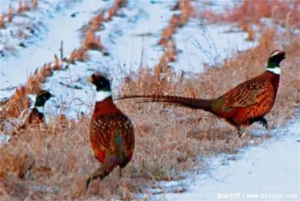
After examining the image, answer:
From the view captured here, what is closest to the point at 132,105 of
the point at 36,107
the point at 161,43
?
the point at 36,107

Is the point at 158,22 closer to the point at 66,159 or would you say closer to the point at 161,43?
the point at 161,43

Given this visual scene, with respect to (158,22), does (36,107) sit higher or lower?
higher

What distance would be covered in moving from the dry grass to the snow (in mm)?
170

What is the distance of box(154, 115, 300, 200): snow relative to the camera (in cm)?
550

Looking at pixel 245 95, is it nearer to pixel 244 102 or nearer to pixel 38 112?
pixel 244 102

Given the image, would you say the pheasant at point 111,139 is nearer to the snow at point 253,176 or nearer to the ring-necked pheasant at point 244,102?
the snow at point 253,176

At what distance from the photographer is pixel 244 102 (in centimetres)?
711

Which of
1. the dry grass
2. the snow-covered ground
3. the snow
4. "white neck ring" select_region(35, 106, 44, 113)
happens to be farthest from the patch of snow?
the snow

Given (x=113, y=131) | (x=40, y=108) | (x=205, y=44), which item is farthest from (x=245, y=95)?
(x=205, y=44)

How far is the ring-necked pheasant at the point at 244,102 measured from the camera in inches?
277

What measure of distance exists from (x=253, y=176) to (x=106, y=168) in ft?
3.86

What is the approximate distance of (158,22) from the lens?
17156 millimetres

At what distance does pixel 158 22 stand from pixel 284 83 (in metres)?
8.20

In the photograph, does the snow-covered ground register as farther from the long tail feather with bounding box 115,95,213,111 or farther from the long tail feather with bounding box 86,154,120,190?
the long tail feather with bounding box 86,154,120,190
